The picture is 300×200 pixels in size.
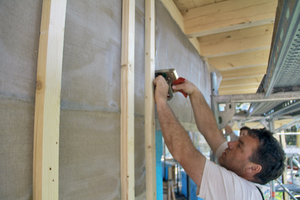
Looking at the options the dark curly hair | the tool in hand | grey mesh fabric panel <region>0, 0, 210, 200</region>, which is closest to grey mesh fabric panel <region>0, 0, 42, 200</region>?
grey mesh fabric panel <region>0, 0, 210, 200</region>

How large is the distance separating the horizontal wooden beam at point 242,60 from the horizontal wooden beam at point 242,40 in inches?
20.8

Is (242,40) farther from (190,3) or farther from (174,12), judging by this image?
(174,12)

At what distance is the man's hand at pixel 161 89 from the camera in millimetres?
1199

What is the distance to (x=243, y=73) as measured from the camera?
3932mm

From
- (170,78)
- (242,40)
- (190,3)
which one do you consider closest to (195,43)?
(242,40)

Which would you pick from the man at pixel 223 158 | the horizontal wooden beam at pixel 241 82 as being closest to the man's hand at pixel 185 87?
the man at pixel 223 158

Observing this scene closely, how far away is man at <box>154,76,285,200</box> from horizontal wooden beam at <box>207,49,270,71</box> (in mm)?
1964

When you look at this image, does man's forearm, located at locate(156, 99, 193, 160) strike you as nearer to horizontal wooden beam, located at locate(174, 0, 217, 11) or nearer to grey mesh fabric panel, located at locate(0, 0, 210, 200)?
grey mesh fabric panel, located at locate(0, 0, 210, 200)

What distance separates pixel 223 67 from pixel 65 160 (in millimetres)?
3141

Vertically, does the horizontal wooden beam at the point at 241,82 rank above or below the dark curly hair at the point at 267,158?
above

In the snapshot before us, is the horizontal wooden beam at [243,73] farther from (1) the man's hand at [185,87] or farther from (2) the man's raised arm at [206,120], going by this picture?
(1) the man's hand at [185,87]

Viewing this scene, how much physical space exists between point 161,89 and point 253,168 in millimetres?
770

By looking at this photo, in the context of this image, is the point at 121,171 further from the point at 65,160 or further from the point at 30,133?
the point at 30,133

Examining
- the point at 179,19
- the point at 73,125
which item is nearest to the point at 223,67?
the point at 179,19
